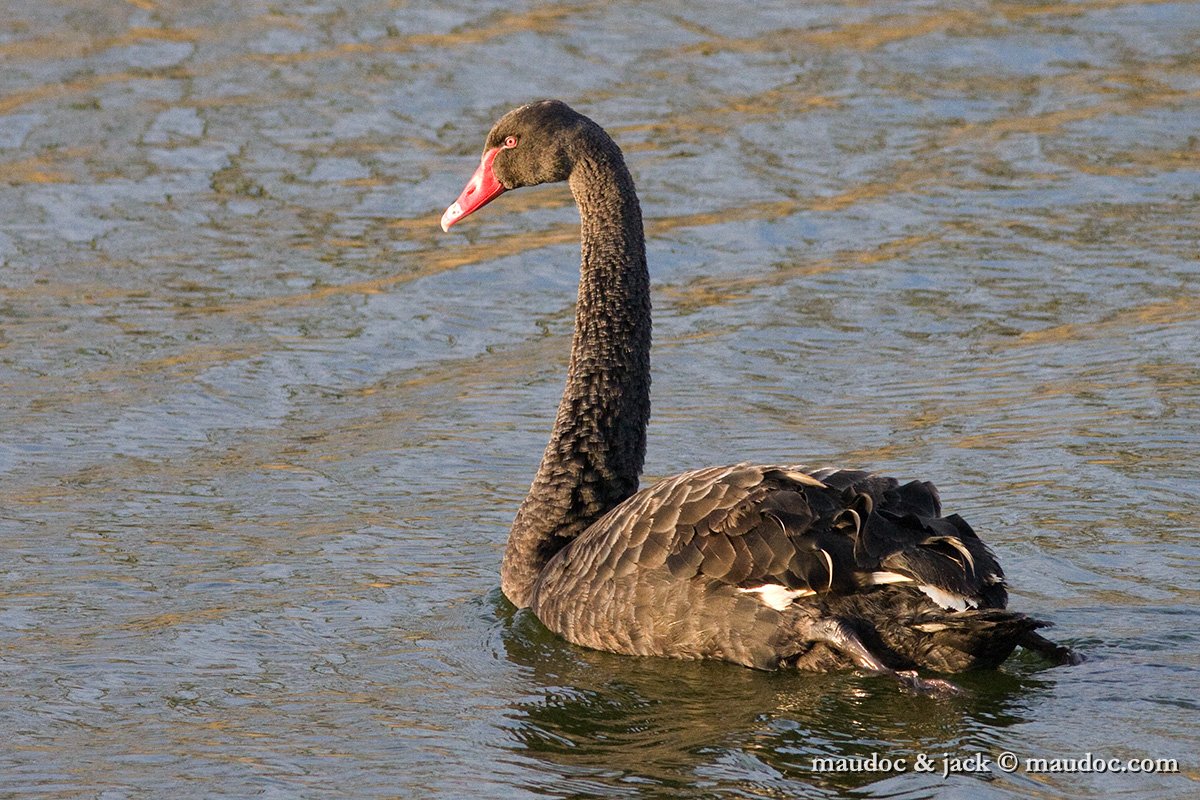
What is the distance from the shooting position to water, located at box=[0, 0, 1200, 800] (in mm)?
6176

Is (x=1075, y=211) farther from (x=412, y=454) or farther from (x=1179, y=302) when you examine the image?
(x=412, y=454)

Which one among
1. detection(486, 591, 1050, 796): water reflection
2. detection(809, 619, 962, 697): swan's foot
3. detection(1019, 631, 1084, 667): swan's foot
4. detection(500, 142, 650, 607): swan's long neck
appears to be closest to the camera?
detection(486, 591, 1050, 796): water reflection

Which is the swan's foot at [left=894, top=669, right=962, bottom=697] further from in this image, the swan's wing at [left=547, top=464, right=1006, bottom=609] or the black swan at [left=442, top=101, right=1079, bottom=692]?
the swan's wing at [left=547, top=464, right=1006, bottom=609]

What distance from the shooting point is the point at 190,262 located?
12023 millimetres

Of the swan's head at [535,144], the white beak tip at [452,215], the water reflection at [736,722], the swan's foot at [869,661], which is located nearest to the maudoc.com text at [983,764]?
the water reflection at [736,722]

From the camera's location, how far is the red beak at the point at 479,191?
8.04 metres

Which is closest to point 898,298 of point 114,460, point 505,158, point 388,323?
point 388,323

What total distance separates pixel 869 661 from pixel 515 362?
4.72 metres

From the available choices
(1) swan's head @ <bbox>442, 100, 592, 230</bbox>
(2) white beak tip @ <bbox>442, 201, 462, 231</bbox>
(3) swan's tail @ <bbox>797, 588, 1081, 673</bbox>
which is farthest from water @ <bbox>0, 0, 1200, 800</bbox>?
(1) swan's head @ <bbox>442, 100, 592, 230</bbox>

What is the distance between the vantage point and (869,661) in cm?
615

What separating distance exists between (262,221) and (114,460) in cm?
404

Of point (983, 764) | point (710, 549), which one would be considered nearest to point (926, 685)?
point (983, 764)

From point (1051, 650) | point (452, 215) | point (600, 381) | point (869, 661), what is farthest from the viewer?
point (452, 215)

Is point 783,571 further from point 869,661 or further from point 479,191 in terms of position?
point 479,191
